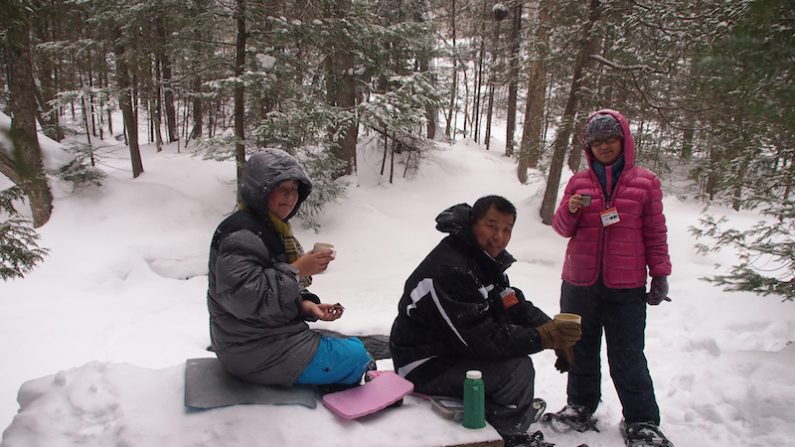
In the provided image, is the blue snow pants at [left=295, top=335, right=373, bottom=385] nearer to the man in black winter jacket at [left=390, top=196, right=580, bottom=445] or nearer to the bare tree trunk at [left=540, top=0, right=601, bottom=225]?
the man in black winter jacket at [left=390, top=196, right=580, bottom=445]

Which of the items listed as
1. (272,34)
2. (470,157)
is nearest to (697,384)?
(272,34)

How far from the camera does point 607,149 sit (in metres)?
3.29

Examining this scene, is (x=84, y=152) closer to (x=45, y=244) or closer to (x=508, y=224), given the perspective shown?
(x=45, y=244)

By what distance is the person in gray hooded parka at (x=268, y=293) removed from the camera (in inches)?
94.7

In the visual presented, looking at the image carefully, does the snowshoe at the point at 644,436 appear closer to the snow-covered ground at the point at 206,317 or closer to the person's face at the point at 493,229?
the snow-covered ground at the point at 206,317

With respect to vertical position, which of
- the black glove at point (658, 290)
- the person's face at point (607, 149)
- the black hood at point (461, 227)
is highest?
the person's face at point (607, 149)

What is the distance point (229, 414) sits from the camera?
2473mm

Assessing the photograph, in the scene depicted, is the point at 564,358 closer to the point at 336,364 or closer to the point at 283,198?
the point at 336,364

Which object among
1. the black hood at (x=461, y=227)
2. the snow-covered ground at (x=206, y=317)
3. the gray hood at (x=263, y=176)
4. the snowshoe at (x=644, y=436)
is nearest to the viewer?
the snow-covered ground at (x=206, y=317)

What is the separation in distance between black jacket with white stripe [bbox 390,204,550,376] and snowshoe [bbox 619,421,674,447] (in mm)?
1010

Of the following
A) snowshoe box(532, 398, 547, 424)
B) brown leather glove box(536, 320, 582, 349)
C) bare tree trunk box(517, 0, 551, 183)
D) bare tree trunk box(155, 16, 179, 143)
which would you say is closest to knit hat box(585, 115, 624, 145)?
brown leather glove box(536, 320, 582, 349)

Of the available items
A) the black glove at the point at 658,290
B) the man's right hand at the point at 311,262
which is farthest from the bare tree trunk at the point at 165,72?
the black glove at the point at 658,290

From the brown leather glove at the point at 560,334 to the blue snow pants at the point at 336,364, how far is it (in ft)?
3.54

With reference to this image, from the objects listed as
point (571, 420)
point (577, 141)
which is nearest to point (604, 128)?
point (571, 420)
